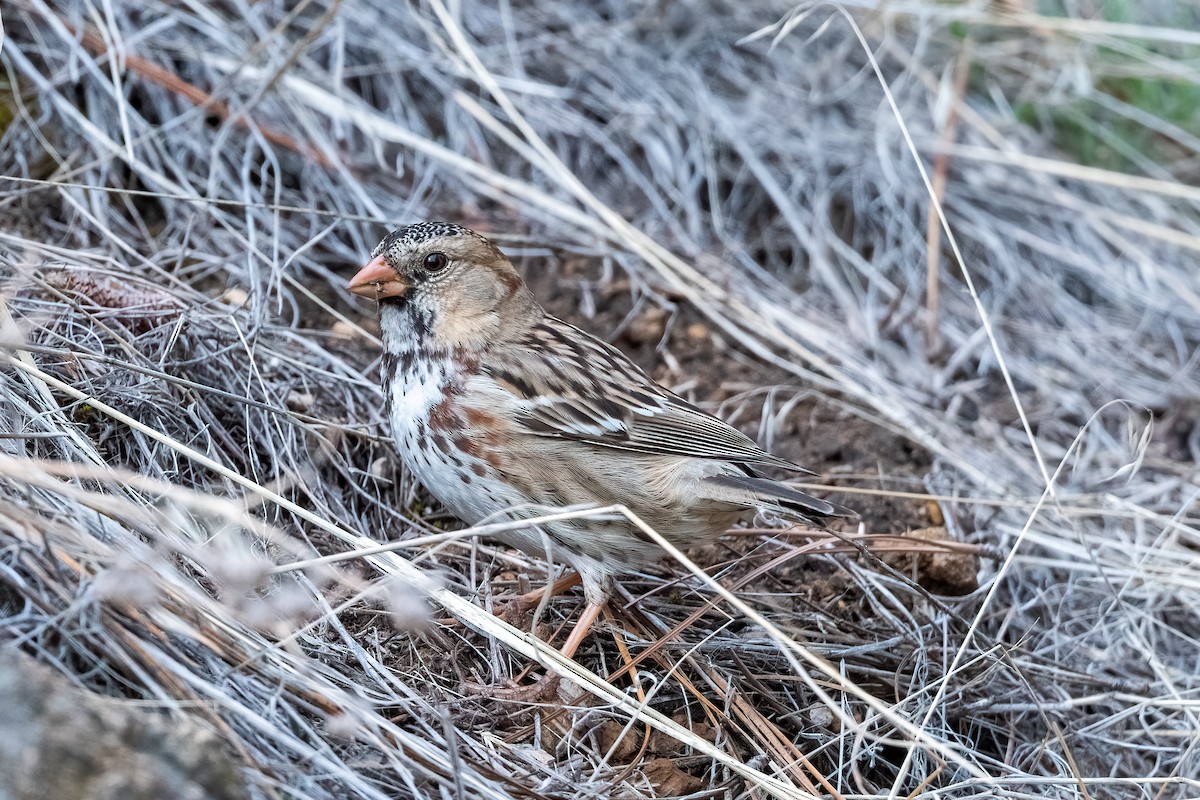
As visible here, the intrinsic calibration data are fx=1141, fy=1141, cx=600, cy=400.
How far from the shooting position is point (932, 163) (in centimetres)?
524

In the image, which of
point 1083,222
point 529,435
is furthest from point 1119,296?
point 529,435

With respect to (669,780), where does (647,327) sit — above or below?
above

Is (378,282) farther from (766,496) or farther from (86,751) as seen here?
(86,751)

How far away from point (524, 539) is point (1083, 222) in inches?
137

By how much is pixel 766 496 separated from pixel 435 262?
116 centimetres

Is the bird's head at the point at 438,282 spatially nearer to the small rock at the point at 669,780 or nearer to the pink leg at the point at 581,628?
the pink leg at the point at 581,628

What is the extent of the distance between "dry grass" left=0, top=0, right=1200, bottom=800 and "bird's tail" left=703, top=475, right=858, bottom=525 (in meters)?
0.22

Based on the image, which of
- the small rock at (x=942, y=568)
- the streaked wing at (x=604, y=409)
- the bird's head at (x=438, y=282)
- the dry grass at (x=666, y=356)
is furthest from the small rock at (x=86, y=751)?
the small rock at (x=942, y=568)

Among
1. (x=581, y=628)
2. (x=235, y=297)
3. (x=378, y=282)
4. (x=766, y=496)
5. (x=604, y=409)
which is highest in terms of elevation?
(x=378, y=282)

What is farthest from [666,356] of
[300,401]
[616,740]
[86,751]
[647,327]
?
[86,751]

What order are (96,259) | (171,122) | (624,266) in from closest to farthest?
(96,259), (171,122), (624,266)

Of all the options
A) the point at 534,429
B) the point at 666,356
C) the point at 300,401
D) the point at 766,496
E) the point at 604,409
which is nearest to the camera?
the point at 766,496

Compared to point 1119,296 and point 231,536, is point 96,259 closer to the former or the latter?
point 231,536

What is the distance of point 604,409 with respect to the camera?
10.6 feet
